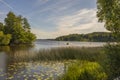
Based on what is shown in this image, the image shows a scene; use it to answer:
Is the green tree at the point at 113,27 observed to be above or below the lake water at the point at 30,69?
above

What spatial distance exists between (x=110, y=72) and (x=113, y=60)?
1.53 feet

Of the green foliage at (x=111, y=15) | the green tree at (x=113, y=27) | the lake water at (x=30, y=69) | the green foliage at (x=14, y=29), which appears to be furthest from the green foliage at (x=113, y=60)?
the green foliage at (x=14, y=29)

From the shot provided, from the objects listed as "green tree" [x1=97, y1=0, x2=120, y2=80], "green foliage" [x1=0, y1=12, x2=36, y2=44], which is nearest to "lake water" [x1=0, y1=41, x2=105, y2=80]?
"green tree" [x1=97, y1=0, x2=120, y2=80]

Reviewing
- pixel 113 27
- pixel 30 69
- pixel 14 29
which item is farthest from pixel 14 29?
pixel 113 27

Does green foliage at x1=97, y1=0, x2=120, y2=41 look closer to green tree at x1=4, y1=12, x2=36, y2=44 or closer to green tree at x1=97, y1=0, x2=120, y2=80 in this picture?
green tree at x1=97, y1=0, x2=120, y2=80

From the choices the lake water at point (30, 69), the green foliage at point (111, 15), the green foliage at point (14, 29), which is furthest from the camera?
the green foliage at point (14, 29)

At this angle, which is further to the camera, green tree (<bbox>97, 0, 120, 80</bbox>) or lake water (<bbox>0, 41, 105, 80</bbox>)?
lake water (<bbox>0, 41, 105, 80</bbox>)

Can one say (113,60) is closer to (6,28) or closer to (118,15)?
(118,15)

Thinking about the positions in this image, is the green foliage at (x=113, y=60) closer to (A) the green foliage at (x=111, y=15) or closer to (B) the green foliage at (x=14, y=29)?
(A) the green foliage at (x=111, y=15)

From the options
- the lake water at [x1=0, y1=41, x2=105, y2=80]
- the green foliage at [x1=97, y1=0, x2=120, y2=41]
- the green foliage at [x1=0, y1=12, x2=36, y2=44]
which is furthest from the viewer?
the green foliage at [x1=0, y1=12, x2=36, y2=44]

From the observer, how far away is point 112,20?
21.7ft

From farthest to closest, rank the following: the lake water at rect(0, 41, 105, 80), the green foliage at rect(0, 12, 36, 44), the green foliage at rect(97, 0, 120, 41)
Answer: the green foliage at rect(0, 12, 36, 44) → the lake water at rect(0, 41, 105, 80) → the green foliage at rect(97, 0, 120, 41)

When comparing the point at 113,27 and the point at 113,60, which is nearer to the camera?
the point at 113,60

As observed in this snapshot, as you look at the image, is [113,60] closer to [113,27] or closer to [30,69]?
Answer: [113,27]
